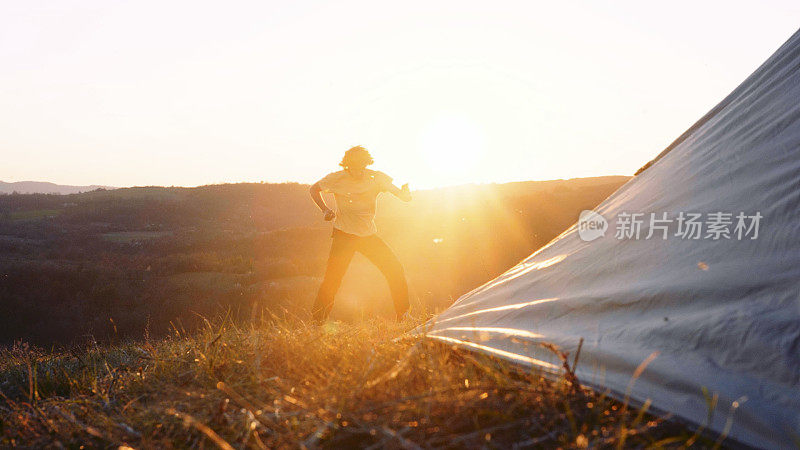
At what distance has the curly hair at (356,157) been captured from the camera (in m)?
5.49

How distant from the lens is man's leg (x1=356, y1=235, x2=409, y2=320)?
5.43 m

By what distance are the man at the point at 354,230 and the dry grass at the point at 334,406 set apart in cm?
210

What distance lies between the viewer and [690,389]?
1.88 metres

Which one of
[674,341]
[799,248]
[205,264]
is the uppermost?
[799,248]

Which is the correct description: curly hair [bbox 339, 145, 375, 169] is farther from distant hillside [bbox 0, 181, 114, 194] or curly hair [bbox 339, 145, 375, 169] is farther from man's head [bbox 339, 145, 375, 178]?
distant hillside [bbox 0, 181, 114, 194]

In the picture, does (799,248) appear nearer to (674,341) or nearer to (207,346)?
(674,341)

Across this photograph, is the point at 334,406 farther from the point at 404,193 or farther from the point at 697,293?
the point at 404,193

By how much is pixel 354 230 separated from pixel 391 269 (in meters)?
0.56

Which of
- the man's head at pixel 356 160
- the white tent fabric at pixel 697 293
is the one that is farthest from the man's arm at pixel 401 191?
the white tent fabric at pixel 697 293

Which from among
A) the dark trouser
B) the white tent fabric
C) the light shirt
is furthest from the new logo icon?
the light shirt

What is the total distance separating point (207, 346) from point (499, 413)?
81.4 inches

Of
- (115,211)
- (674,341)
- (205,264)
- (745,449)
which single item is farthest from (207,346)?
(115,211)

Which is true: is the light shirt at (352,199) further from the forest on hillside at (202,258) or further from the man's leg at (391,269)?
the forest on hillside at (202,258)

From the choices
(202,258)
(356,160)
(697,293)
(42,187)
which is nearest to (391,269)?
(356,160)
